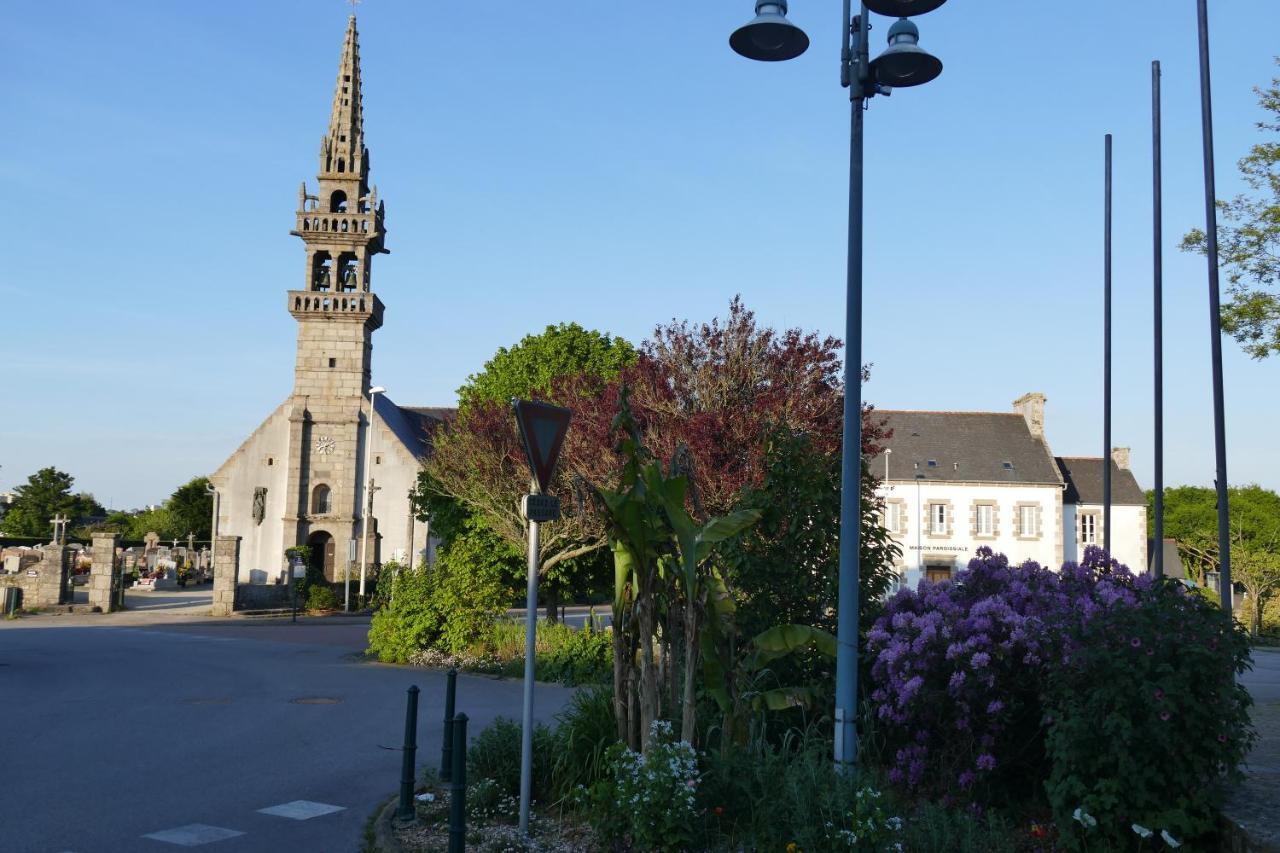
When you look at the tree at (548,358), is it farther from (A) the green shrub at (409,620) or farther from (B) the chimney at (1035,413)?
(B) the chimney at (1035,413)

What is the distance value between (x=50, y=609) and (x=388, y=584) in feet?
68.0

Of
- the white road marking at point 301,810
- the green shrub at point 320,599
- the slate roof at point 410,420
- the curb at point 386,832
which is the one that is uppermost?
the slate roof at point 410,420

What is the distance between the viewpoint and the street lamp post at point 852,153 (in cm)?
690

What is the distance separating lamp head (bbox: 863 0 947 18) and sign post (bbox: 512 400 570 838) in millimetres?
3551

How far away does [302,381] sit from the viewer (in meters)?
45.5

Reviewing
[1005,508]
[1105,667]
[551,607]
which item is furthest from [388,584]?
[1005,508]

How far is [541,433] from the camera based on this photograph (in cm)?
689

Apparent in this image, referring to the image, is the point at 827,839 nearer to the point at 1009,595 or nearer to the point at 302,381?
the point at 1009,595

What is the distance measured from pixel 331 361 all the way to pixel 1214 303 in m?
38.8

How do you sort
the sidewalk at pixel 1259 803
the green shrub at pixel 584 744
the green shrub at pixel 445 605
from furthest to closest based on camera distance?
the green shrub at pixel 445 605 → the green shrub at pixel 584 744 → the sidewalk at pixel 1259 803

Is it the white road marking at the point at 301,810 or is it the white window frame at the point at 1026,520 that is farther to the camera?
the white window frame at the point at 1026,520

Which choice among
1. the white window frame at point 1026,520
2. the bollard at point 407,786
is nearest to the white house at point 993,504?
the white window frame at point 1026,520

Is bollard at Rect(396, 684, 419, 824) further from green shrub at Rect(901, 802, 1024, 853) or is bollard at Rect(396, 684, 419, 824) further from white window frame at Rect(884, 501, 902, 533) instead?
white window frame at Rect(884, 501, 902, 533)

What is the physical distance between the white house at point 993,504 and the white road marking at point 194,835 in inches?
1744
